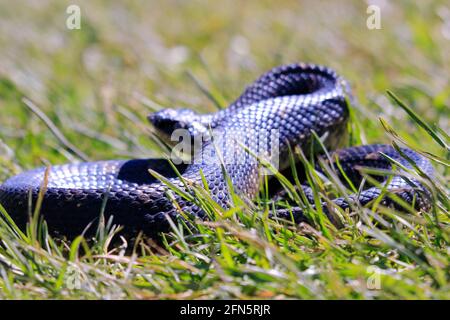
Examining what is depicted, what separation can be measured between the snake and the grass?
12 cm

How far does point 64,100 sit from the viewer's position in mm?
7609

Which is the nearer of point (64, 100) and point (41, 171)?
point (41, 171)

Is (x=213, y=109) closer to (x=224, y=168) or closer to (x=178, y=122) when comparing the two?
(x=178, y=122)

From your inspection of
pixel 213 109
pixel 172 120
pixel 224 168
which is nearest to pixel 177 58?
pixel 213 109

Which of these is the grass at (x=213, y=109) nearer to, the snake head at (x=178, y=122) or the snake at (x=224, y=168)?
the snake at (x=224, y=168)

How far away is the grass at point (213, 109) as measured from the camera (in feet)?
10.4

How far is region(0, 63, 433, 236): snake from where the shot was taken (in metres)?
4.06

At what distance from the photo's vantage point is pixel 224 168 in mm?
3857

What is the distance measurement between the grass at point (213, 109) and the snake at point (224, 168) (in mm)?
121

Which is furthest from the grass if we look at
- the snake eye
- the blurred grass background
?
the snake eye

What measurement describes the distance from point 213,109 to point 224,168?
9.53ft
